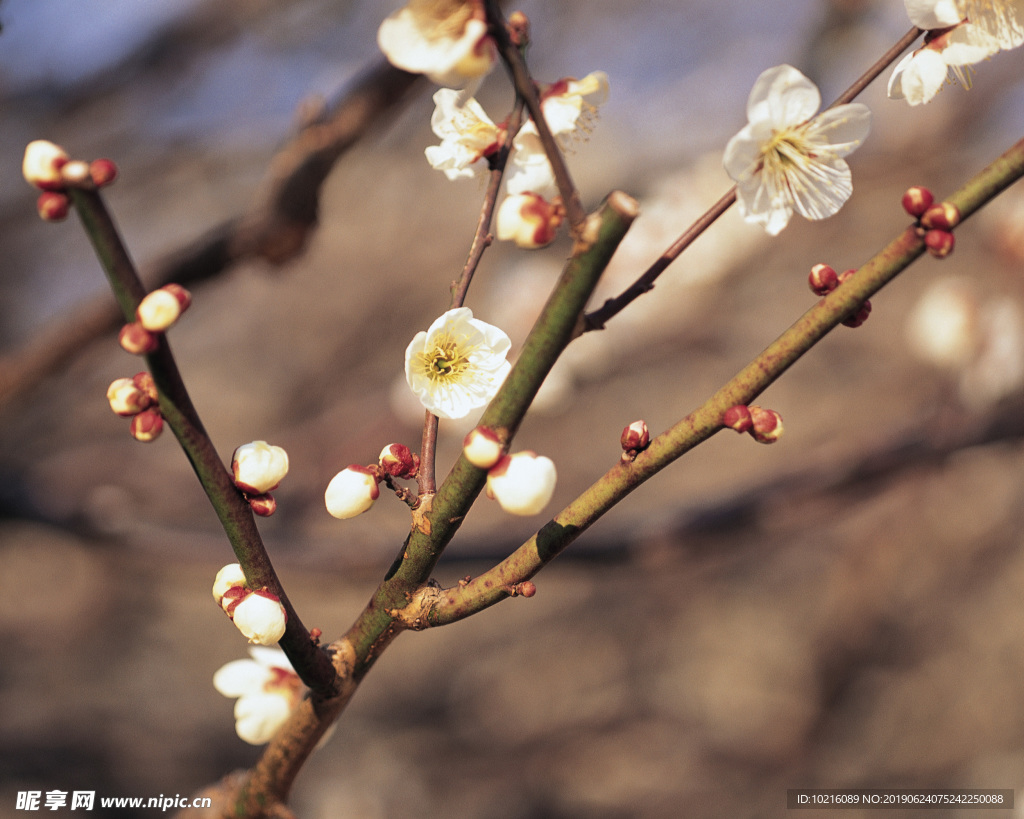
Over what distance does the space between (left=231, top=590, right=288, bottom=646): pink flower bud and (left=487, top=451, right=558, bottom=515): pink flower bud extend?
0.49 feet

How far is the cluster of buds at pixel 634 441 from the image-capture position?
0.42 meters

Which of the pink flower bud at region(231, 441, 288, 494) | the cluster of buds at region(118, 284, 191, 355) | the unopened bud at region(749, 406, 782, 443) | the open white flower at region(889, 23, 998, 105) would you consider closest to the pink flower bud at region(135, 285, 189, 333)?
the cluster of buds at region(118, 284, 191, 355)

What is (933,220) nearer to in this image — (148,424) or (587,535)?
(148,424)

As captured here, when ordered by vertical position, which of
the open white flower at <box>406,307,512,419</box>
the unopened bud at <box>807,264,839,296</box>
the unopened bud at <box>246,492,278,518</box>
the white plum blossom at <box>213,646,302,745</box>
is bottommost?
the white plum blossom at <box>213,646,302,745</box>

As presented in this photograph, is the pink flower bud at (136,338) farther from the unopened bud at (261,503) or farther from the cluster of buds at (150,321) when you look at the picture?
the unopened bud at (261,503)

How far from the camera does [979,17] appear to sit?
464 millimetres

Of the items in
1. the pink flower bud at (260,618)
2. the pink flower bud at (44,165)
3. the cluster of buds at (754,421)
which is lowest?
the pink flower bud at (260,618)

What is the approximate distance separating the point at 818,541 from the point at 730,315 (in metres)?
1.18

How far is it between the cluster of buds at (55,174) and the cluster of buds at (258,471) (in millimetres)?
154

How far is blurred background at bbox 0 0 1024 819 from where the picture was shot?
202 cm

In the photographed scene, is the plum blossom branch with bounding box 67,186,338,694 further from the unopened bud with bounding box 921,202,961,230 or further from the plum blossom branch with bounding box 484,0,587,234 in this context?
the unopened bud with bounding box 921,202,961,230

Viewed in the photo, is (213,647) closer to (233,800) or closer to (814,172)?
(233,800)

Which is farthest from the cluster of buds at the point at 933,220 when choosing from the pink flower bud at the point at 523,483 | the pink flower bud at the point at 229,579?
the pink flower bud at the point at 229,579

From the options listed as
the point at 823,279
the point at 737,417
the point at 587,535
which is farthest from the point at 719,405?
the point at 587,535
